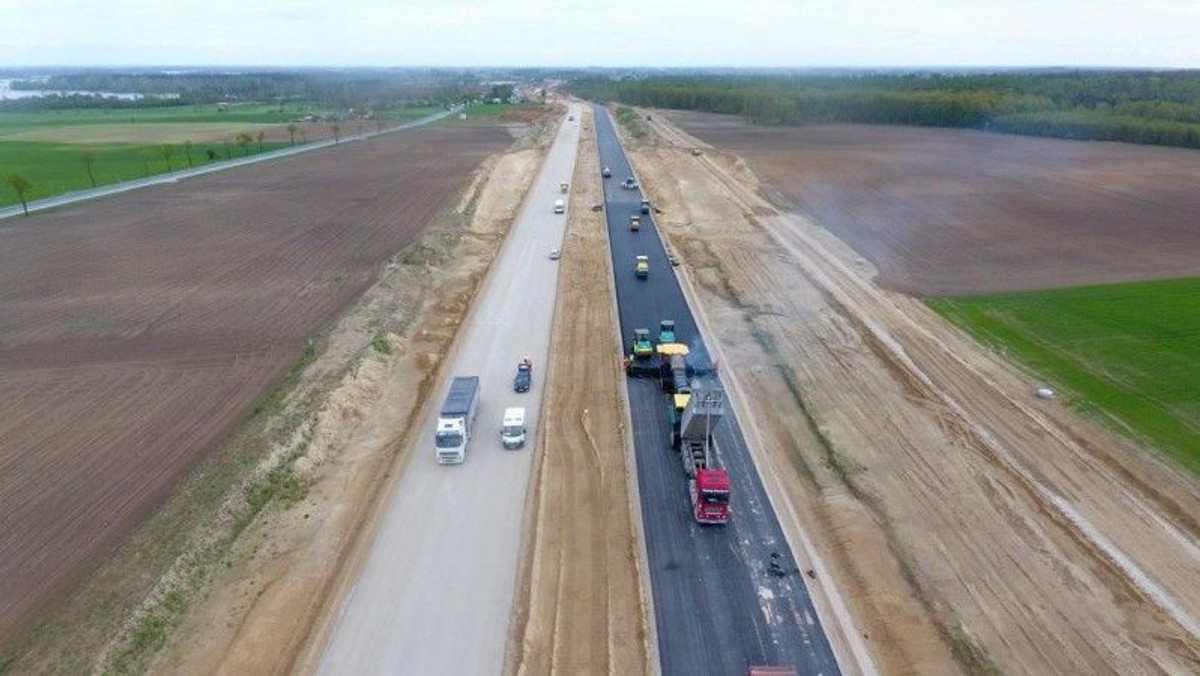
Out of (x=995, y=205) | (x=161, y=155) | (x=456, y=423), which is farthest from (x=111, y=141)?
(x=995, y=205)

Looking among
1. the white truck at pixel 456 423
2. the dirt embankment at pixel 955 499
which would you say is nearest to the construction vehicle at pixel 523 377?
the white truck at pixel 456 423

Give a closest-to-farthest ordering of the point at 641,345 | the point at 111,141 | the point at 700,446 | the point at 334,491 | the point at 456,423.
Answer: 1. the point at 334,491
2. the point at 700,446
3. the point at 456,423
4. the point at 641,345
5. the point at 111,141

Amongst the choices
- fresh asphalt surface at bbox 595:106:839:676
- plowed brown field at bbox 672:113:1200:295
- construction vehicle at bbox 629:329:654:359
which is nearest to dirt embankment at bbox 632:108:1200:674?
fresh asphalt surface at bbox 595:106:839:676

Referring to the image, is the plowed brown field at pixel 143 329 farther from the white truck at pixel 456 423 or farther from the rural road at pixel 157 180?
the white truck at pixel 456 423

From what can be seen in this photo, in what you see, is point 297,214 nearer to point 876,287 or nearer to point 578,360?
point 578,360

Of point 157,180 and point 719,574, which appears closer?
point 719,574

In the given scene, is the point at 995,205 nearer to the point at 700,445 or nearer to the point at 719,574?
the point at 700,445

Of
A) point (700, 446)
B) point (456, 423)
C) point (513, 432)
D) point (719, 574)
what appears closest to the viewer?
point (719, 574)
